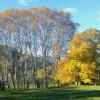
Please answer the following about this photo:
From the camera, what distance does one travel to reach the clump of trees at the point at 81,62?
3132 inches

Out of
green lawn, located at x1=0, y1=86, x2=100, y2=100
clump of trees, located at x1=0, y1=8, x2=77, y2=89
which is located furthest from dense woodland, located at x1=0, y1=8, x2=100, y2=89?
green lawn, located at x1=0, y1=86, x2=100, y2=100

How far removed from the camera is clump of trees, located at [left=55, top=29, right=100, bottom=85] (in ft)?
261

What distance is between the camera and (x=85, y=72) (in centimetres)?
7850

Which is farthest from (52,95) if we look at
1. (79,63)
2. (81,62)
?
(81,62)

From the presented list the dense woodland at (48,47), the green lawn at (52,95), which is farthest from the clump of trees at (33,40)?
the green lawn at (52,95)

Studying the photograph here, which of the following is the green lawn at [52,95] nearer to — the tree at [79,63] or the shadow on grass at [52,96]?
the shadow on grass at [52,96]

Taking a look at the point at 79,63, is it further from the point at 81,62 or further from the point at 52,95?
the point at 52,95

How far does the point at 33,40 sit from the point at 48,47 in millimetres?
3494

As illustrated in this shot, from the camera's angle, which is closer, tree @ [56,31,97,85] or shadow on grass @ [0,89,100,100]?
shadow on grass @ [0,89,100,100]

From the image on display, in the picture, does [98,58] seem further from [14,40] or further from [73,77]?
[14,40]

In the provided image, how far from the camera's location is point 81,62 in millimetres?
80688

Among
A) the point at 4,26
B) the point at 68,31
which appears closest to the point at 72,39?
the point at 68,31

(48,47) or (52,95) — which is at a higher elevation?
(48,47)

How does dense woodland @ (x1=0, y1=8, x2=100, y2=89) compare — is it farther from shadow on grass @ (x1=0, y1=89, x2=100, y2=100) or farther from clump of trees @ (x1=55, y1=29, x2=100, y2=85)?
shadow on grass @ (x1=0, y1=89, x2=100, y2=100)
